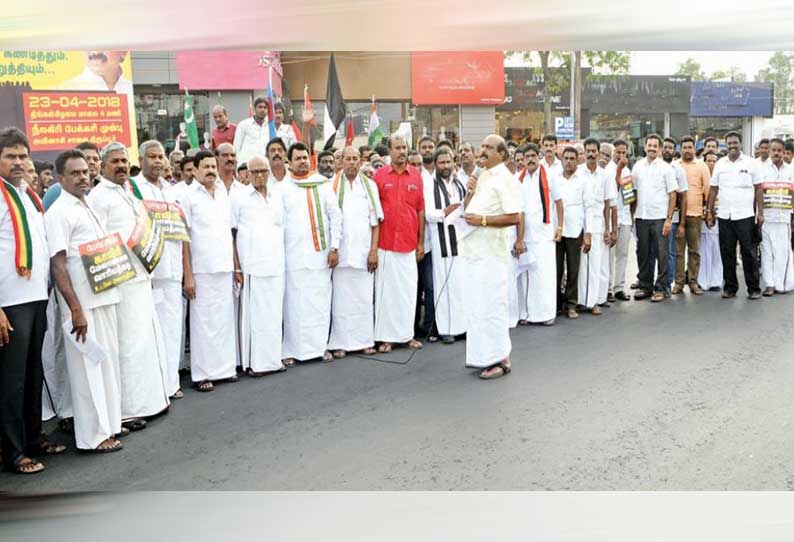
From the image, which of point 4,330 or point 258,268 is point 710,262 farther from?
point 4,330

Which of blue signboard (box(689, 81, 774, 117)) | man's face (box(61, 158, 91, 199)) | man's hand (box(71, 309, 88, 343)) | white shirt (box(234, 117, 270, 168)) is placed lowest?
man's hand (box(71, 309, 88, 343))

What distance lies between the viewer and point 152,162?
515 centimetres

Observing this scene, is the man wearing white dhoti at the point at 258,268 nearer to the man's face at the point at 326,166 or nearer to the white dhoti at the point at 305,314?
the white dhoti at the point at 305,314

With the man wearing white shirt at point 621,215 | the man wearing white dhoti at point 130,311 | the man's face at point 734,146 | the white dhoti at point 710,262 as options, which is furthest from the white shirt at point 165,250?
the white dhoti at point 710,262

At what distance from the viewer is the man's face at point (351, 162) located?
21.7 ft

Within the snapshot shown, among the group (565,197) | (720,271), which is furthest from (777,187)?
(565,197)

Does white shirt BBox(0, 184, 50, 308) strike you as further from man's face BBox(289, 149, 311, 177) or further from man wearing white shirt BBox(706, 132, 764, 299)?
man wearing white shirt BBox(706, 132, 764, 299)

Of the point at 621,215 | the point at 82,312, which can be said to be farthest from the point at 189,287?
the point at 621,215

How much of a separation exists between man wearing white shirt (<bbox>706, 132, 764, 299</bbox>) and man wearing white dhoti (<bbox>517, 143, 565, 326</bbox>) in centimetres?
259

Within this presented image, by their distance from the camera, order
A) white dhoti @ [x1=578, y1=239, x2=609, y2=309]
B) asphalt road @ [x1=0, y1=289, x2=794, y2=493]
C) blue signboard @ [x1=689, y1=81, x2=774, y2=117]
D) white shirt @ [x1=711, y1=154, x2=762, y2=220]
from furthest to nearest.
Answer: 1. blue signboard @ [x1=689, y1=81, x2=774, y2=117]
2. white shirt @ [x1=711, y1=154, x2=762, y2=220]
3. white dhoti @ [x1=578, y1=239, x2=609, y2=309]
4. asphalt road @ [x1=0, y1=289, x2=794, y2=493]

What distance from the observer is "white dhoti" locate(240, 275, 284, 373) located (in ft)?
19.6

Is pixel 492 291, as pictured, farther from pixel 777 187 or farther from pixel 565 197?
pixel 777 187

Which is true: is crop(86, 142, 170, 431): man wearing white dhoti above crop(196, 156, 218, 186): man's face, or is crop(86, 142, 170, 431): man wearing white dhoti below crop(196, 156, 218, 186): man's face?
below

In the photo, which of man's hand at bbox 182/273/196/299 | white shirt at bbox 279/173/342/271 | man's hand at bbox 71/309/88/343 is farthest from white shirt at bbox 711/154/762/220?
man's hand at bbox 71/309/88/343
